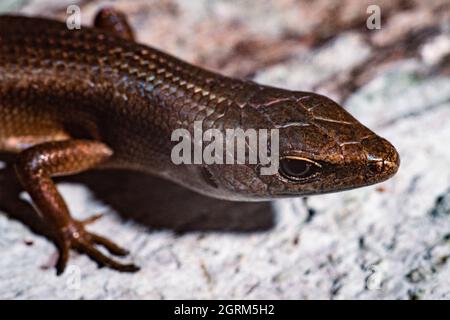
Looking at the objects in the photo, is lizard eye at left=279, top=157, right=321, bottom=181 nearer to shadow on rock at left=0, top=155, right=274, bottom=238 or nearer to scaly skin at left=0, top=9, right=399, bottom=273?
scaly skin at left=0, top=9, right=399, bottom=273

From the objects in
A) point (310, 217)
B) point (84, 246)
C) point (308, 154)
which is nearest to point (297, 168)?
point (308, 154)

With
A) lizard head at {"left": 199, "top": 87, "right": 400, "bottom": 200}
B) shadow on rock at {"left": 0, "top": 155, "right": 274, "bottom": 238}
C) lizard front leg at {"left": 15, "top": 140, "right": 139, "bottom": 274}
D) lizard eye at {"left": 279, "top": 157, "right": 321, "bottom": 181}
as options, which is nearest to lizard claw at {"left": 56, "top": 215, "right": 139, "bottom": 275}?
lizard front leg at {"left": 15, "top": 140, "right": 139, "bottom": 274}

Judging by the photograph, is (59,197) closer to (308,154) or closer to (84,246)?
(84,246)

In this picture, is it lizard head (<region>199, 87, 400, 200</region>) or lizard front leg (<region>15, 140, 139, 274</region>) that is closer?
lizard head (<region>199, 87, 400, 200</region>)

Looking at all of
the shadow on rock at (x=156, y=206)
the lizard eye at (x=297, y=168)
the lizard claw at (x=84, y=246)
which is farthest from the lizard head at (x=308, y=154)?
the lizard claw at (x=84, y=246)

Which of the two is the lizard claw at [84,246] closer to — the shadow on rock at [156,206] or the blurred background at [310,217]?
the blurred background at [310,217]
